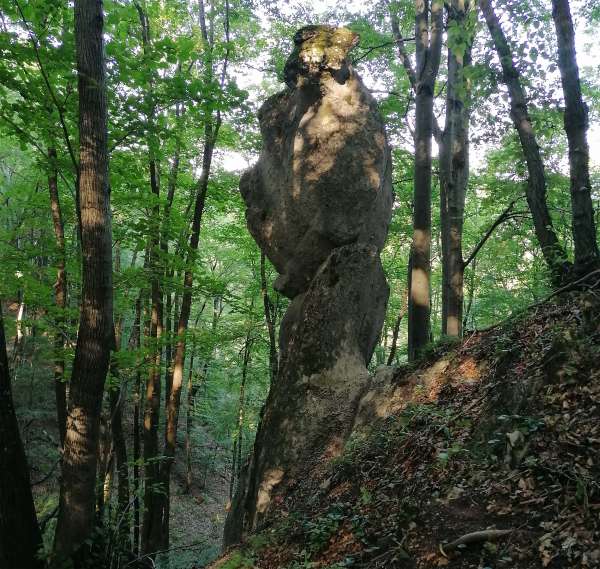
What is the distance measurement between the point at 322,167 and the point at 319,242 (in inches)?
62.7

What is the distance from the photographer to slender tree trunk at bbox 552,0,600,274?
510 centimetres

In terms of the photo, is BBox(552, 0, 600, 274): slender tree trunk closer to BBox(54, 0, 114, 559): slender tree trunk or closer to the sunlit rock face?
the sunlit rock face

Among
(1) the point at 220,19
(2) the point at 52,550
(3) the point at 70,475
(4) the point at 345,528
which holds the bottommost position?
(2) the point at 52,550

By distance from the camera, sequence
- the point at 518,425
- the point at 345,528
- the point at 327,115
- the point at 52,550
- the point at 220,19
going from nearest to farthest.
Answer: the point at 518,425
the point at 345,528
the point at 52,550
the point at 327,115
the point at 220,19

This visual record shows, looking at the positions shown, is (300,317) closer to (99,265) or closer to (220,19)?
(99,265)

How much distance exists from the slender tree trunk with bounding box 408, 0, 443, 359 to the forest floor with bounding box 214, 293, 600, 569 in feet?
7.42

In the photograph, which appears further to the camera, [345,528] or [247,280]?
Result: [247,280]

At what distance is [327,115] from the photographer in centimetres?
992

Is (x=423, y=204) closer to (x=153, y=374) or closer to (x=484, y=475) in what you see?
(x=484, y=475)

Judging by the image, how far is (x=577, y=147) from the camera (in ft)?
17.0

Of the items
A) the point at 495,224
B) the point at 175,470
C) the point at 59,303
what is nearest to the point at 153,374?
the point at 59,303

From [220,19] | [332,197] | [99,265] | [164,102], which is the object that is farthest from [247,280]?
[99,265]

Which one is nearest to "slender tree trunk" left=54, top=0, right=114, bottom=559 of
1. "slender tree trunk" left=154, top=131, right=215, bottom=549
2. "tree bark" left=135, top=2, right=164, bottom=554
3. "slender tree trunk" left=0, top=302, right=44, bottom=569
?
"slender tree trunk" left=0, top=302, right=44, bottom=569

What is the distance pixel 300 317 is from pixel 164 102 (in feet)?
15.3
